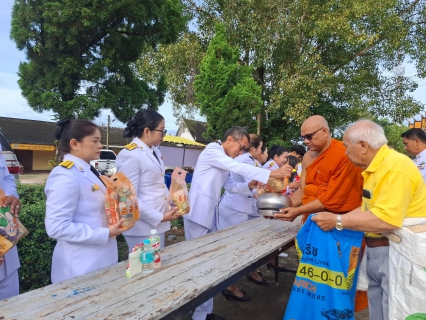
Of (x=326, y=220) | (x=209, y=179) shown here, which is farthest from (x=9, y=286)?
(x=326, y=220)

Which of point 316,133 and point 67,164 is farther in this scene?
point 316,133

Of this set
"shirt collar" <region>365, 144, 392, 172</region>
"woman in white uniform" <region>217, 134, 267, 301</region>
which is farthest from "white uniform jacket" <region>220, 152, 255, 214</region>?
"shirt collar" <region>365, 144, 392, 172</region>

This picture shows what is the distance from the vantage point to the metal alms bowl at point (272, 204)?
3.06m

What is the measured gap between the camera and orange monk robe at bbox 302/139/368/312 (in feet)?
8.86

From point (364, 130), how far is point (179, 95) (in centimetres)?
1416

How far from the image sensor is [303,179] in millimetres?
3262

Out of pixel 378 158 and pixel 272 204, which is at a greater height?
pixel 378 158

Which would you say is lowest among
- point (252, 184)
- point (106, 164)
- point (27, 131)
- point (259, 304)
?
point (259, 304)

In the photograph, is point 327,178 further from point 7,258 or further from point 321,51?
point 321,51

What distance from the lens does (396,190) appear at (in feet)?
6.98

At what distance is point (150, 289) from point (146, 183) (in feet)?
4.14

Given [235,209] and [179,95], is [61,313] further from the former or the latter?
[179,95]

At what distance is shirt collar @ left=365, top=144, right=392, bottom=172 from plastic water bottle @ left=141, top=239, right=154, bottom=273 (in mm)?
1562

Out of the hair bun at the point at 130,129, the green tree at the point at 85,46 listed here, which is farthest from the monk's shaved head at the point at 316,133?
the green tree at the point at 85,46
